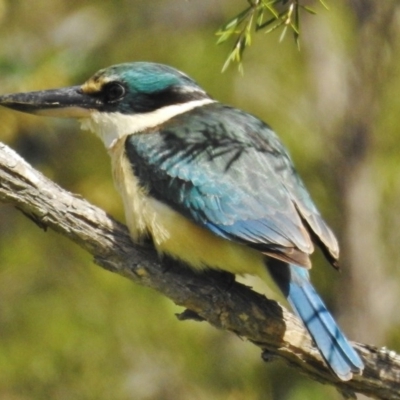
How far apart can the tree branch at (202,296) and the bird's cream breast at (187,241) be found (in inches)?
2.2

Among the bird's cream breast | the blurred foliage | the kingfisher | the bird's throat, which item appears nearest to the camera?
the blurred foliage

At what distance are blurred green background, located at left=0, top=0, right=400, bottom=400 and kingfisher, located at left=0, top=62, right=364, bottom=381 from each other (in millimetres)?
1380

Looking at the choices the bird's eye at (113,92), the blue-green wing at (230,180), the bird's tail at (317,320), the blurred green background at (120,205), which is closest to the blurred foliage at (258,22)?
the blue-green wing at (230,180)

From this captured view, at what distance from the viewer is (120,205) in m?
5.50

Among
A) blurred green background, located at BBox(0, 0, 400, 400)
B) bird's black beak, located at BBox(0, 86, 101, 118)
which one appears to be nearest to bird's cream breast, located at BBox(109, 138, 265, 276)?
bird's black beak, located at BBox(0, 86, 101, 118)

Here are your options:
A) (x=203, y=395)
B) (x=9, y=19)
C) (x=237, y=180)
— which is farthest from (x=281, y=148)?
(x=9, y=19)

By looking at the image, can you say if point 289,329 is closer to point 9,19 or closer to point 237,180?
point 237,180

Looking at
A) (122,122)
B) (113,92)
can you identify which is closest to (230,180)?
(122,122)

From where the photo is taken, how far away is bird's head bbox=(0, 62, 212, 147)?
3.90 metres

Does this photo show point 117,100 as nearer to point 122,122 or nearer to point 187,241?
point 122,122

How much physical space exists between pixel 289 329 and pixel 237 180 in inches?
20.6

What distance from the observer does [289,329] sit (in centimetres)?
340

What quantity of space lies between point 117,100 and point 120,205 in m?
1.61

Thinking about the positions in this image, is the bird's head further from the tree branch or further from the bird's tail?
the bird's tail
